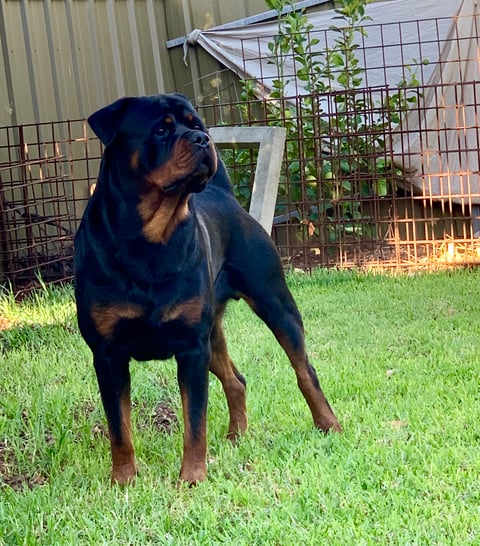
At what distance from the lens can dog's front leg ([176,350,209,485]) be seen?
333cm

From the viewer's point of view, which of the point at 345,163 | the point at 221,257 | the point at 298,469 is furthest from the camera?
the point at 345,163

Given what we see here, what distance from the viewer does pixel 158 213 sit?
3293 millimetres

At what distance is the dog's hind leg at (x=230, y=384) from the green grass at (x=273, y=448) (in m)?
0.08

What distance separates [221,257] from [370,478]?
108 centimetres

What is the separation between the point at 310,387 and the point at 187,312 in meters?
0.81

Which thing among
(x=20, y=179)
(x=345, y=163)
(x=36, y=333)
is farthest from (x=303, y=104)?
(x=36, y=333)

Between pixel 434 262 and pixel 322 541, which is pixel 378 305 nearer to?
pixel 434 262

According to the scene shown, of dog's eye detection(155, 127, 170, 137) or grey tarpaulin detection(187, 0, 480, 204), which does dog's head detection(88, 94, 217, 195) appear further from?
grey tarpaulin detection(187, 0, 480, 204)

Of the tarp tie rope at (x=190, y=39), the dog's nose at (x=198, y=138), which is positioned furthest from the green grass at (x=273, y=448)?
the tarp tie rope at (x=190, y=39)

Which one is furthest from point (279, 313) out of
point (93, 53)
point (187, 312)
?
point (93, 53)

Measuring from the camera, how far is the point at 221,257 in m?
3.79

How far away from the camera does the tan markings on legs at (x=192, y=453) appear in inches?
131

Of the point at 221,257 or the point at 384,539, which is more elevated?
the point at 221,257

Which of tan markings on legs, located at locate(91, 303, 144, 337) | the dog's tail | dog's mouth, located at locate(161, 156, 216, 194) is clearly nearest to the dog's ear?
dog's mouth, located at locate(161, 156, 216, 194)
